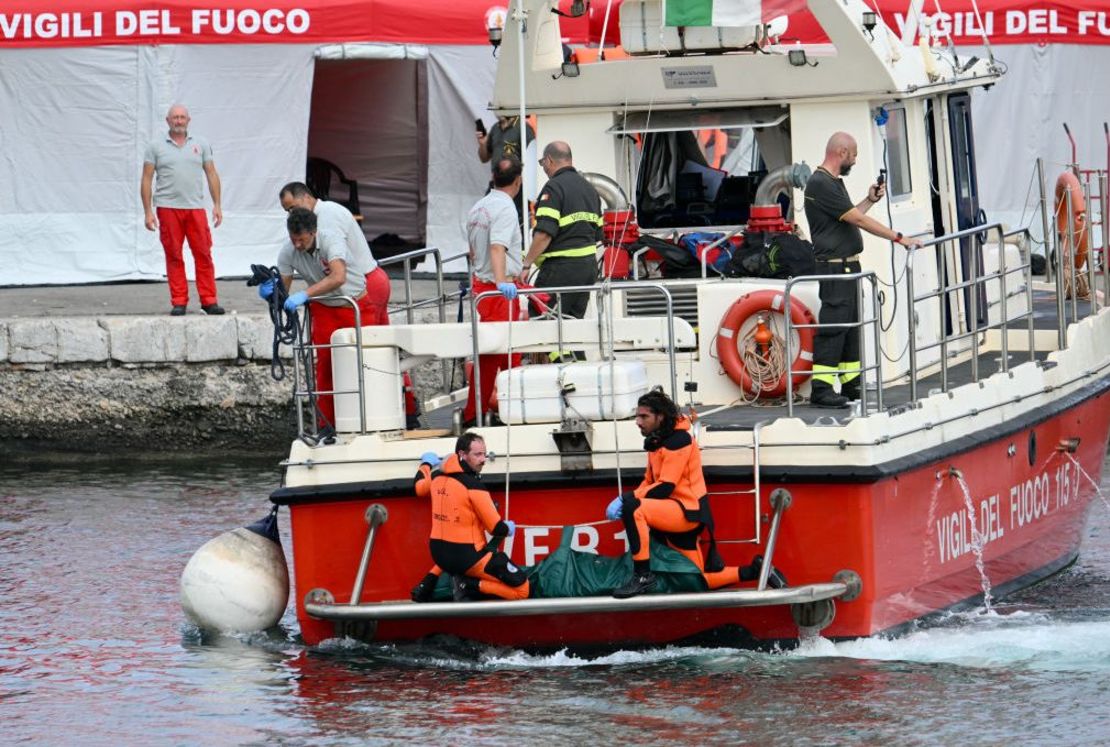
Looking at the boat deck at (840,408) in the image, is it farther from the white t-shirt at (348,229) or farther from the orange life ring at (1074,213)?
the white t-shirt at (348,229)

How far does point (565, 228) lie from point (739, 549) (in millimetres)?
2089

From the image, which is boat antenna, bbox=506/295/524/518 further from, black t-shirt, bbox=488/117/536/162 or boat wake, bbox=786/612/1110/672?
black t-shirt, bbox=488/117/536/162

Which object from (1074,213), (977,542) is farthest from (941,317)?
(1074,213)

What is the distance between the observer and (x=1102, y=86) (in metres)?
18.9

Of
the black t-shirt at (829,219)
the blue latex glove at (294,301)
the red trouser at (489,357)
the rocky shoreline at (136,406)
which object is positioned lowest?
the rocky shoreline at (136,406)

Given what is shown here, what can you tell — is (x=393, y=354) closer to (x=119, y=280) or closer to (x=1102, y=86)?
(x=119, y=280)

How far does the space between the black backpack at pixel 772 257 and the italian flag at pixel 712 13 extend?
100cm

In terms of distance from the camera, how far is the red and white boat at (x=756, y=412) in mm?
Result: 8820

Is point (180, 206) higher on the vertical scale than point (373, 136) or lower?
lower

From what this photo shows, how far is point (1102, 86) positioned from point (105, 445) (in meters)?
9.08

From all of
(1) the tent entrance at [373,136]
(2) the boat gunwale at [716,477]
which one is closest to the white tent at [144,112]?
(1) the tent entrance at [373,136]

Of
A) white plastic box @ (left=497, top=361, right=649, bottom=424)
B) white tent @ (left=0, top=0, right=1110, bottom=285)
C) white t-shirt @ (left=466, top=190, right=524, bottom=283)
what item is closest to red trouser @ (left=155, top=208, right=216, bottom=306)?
white tent @ (left=0, top=0, right=1110, bottom=285)

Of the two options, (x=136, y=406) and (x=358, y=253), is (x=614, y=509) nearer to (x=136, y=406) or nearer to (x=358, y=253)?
A: (x=358, y=253)

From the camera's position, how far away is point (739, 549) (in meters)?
8.85
